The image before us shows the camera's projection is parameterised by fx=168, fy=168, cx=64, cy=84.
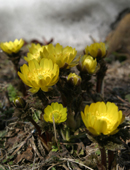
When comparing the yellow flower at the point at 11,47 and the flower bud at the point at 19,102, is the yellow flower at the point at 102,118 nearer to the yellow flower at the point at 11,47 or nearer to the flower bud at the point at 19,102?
the flower bud at the point at 19,102

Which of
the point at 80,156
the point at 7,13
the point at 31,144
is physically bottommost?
the point at 80,156

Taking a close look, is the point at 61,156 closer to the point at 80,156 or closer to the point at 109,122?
the point at 80,156

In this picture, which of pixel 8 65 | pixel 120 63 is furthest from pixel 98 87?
pixel 8 65

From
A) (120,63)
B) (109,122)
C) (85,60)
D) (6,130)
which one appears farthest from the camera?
(120,63)

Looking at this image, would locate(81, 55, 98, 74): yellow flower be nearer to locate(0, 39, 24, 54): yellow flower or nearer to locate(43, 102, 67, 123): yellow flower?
locate(43, 102, 67, 123): yellow flower

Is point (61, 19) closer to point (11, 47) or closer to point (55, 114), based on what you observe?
point (11, 47)

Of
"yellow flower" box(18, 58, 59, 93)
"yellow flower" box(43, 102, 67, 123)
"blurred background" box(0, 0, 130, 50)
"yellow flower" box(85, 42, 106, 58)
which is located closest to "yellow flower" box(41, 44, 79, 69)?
"yellow flower" box(18, 58, 59, 93)

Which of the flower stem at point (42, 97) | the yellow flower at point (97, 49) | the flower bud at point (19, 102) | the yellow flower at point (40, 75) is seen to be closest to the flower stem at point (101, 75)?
the yellow flower at point (97, 49)
